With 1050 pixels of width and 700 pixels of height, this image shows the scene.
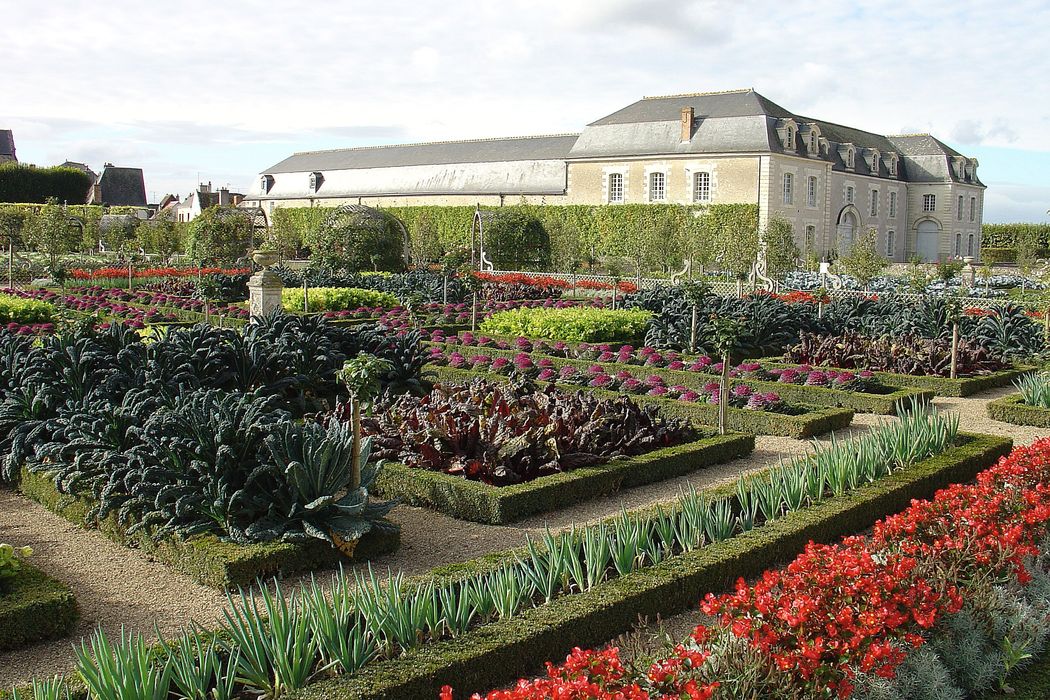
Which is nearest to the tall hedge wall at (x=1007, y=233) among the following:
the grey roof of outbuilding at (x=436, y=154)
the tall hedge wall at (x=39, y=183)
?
the grey roof of outbuilding at (x=436, y=154)

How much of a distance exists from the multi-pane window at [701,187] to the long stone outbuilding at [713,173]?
4cm

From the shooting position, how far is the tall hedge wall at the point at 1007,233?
Answer: 43875 mm

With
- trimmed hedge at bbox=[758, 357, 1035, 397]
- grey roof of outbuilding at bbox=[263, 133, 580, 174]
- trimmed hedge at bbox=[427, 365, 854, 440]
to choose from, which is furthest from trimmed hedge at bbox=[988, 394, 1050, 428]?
grey roof of outbuilding at bbox=[263, 133, 580, 174]

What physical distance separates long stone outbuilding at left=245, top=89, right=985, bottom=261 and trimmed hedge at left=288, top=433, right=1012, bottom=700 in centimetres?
2397

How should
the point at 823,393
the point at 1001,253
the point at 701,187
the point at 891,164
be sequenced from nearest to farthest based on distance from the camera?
the point at 823,393 < the point at 701,187 < the point at 891,164 < the point at 1001,253

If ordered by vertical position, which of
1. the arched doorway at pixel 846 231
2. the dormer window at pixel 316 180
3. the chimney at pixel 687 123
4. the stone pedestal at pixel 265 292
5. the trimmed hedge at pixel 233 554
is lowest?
the trimmed hedge at pixel 233 554

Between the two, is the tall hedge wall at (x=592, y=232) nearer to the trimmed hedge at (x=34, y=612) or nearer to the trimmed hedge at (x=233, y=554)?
the trimmed hedge at (x=233, y=554)

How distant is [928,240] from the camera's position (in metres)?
40.3

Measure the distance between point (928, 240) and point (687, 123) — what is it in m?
14.8

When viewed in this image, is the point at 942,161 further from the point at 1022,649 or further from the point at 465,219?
the point at 1022,649

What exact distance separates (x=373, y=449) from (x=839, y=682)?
3.84m

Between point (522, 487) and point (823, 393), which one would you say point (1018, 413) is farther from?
point (522, 487)

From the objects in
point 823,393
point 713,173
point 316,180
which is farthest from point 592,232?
point 823,393

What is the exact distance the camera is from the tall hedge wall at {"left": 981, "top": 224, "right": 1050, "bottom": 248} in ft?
144
